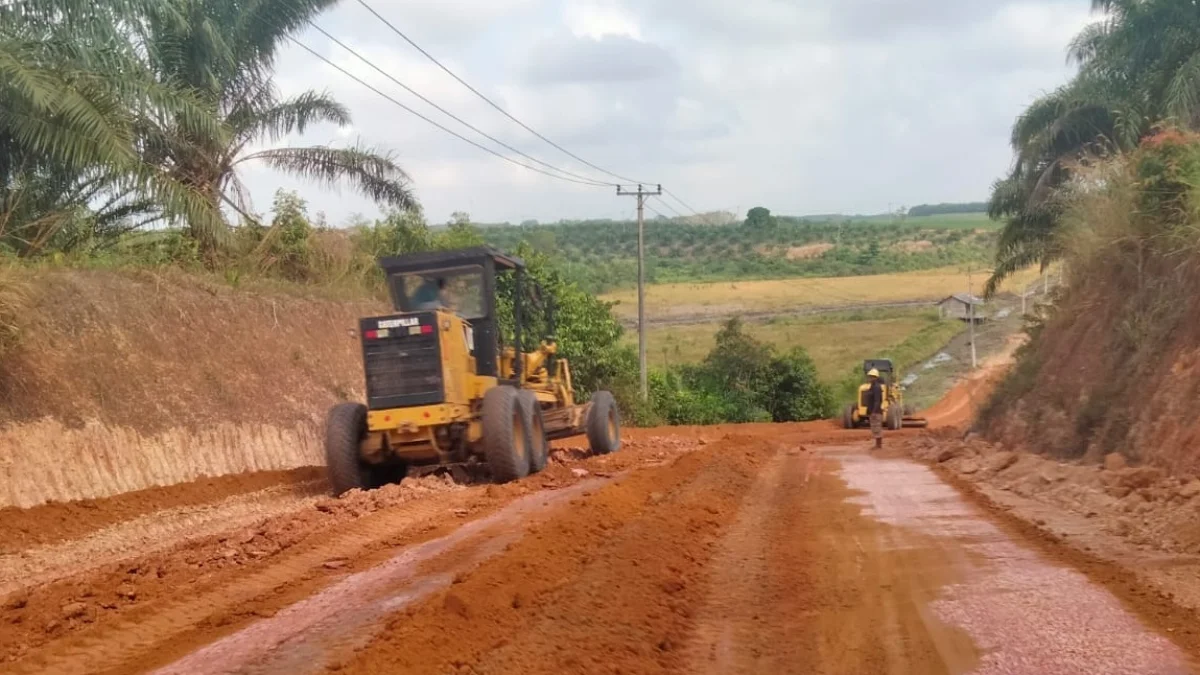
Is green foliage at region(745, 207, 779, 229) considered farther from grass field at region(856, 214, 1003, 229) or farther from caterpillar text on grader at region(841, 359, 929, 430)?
caterpillar text on grader at region(841, 359, 929, 430)

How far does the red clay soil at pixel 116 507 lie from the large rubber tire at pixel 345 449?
5.47ft

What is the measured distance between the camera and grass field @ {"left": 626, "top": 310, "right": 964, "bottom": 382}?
59594 millimetres

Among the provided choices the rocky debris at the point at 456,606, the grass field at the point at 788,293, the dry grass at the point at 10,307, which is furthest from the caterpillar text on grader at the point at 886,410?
the grass field at the point at 788,293

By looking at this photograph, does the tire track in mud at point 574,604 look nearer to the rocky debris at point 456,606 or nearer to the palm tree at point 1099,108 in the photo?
the rocky debris at point 456,606

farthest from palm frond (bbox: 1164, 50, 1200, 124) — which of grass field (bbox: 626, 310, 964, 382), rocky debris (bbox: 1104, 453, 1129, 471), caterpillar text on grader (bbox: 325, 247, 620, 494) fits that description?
grass field (bbox: 626, 310, 964, 382)

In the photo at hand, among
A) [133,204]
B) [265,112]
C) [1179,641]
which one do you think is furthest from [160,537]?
[265,112]

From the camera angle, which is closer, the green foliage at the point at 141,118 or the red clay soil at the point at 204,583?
the red clay soil at the point at 204,583

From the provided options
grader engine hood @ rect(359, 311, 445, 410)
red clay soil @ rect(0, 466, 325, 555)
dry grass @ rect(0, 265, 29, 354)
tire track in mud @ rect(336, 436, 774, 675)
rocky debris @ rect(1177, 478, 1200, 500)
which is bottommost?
red clay soil @ rect(0, 466, 325, 555)

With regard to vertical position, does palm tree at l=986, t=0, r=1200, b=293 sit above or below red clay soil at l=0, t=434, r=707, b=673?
above

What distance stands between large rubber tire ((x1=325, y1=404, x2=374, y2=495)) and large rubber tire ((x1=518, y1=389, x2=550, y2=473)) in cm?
216

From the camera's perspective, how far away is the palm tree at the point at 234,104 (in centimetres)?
2209

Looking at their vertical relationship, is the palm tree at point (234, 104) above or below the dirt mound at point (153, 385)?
above

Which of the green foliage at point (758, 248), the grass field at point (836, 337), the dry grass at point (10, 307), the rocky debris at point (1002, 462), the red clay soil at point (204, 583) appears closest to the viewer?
the red clay soil at point (204, 583)

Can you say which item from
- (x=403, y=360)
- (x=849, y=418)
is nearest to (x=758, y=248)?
(x=849, y=418)
